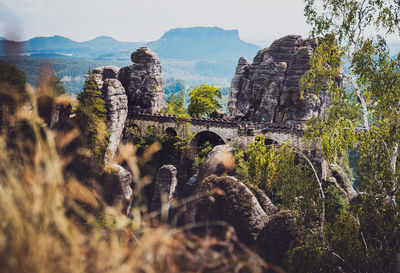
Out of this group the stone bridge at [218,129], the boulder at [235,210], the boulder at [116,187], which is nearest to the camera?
the boulder at [235,210]

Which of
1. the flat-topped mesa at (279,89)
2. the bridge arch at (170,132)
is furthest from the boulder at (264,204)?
the bridge arch at (170,132)

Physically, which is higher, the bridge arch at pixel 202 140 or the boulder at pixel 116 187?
the bridge arch at pixel 202 140

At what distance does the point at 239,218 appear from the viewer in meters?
11.5

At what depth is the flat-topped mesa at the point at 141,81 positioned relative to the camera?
103 ft

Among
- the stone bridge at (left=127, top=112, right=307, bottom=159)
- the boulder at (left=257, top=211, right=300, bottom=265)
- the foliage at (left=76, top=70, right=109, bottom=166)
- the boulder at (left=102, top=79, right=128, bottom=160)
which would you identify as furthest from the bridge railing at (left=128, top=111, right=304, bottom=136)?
the boulder at (left=257, top=211, right=300, bottom=265)

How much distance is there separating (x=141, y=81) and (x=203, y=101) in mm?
8240

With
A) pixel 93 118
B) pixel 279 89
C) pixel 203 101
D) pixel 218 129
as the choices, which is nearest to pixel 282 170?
pixel 93 118

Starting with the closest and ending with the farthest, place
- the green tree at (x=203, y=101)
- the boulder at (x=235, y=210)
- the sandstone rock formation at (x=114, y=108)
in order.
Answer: the boulder at (x=235, y=210), the sandstone rock formation at (x=114, y=108), the green tree at (x=203, y=101)

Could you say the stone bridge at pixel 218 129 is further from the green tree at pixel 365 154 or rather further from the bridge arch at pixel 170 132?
the green tree at pixel 365 154

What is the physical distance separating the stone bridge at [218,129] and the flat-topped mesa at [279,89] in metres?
3.58

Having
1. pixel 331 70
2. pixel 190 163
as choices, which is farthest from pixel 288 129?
pixel 331 70

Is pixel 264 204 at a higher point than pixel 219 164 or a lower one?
lower

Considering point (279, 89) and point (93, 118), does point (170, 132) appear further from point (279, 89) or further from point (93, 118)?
point (279, 89)

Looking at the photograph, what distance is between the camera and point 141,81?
31500 mm
